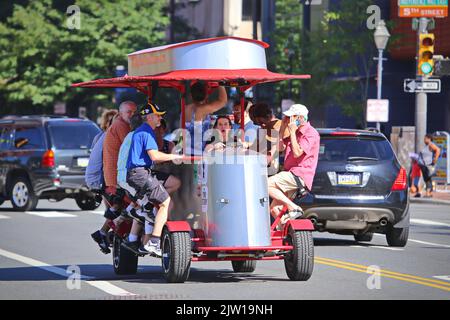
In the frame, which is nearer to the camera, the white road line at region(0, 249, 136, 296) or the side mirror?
the white road line at region(0, 249, 136, 296)

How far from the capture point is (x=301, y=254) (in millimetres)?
13031

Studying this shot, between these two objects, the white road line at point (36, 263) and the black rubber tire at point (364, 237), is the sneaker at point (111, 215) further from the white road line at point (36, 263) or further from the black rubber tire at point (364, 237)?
the black rubber tire at point (364, 237)

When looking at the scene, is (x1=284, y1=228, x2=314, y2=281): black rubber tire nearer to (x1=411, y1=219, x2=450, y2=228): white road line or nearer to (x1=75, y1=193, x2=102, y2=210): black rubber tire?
(x1=411, y1=219, x2=450, y2=228): white road line

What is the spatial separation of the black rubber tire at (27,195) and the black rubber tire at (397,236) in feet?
33.9

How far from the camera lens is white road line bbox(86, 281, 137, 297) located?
12.2 m

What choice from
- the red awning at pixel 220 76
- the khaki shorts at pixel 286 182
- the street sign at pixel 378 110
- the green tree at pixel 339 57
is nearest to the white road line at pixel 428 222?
the khaki shorts at pixel 286 182

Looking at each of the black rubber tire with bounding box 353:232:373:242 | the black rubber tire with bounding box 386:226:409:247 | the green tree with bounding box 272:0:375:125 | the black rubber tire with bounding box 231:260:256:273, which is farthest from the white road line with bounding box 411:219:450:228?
the green tree with bounding box 272:0:375:125

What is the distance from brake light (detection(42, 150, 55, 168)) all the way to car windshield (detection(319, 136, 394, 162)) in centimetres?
943

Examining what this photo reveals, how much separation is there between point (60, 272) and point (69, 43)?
4156cm

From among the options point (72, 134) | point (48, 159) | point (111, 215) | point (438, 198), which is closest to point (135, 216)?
point (111, 215)

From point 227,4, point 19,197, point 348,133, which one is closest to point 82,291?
point 348,133
